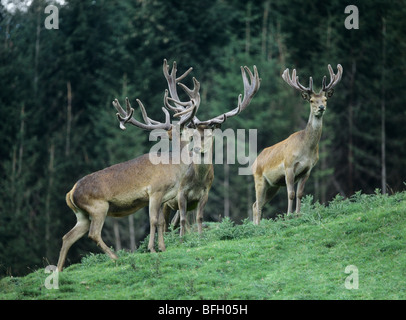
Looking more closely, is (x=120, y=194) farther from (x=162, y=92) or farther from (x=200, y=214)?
Answer: (x=162, y=92)

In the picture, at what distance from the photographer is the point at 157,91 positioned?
138 ft

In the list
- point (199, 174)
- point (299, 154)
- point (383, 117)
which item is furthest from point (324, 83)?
point (383, 117)

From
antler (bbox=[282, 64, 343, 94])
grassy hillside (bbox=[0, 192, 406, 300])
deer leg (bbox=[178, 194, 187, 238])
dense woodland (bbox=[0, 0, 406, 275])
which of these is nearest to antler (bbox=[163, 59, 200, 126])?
deer leg (bbox=[178, 194, 187, 238])

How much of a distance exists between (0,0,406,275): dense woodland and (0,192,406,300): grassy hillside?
19.9 m

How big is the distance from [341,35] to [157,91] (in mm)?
9409

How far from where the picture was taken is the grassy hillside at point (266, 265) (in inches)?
443

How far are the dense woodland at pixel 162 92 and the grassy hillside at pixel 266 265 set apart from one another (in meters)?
19.9

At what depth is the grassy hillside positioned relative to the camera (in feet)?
36.9

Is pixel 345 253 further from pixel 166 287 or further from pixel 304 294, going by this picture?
pixel 166 287

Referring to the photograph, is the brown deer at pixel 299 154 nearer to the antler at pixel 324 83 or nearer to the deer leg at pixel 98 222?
the antler at pixel 324 83

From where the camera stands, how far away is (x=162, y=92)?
41.7 metres

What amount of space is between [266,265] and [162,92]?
29.8 meters

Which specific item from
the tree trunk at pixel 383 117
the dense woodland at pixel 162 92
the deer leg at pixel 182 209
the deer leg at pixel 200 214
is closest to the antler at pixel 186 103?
the deer leg at pixel 182 209
